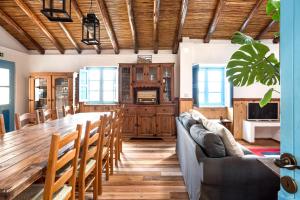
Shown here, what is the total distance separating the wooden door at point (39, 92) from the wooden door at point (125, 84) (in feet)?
6.43

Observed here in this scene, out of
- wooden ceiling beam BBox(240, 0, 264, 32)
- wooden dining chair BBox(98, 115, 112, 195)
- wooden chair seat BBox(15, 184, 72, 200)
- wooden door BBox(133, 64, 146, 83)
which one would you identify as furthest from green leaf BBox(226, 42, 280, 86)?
wooden door BBox(133, 64, 146, 83)

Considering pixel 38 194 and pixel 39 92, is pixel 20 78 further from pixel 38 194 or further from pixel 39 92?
pixel 38 194

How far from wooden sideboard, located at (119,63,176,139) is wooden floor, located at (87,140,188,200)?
1.13 m

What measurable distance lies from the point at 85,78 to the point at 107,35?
1.33 m

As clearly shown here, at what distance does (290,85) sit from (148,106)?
17.3 ft

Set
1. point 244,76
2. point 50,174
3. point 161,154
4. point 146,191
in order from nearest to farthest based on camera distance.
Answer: point 50,174 → point 244,76 → point 146,191 → point 161,154

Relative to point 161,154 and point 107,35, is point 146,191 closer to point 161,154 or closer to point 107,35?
point 161,154

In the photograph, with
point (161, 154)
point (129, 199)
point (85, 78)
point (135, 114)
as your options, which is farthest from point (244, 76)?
point (85, 78)

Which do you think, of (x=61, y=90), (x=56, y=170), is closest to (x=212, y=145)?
(x=56, y=170)

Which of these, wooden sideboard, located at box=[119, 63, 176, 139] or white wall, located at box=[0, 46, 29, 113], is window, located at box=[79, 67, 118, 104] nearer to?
wooden sideboard, located at box=[119, 63, 176, 139]

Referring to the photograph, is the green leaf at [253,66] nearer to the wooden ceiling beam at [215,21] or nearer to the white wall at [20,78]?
the wooden ceiling beam at [215,21]

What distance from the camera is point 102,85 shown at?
22.2 ft

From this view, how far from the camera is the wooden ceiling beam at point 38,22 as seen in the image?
15.6ft

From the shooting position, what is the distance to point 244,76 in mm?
1823
